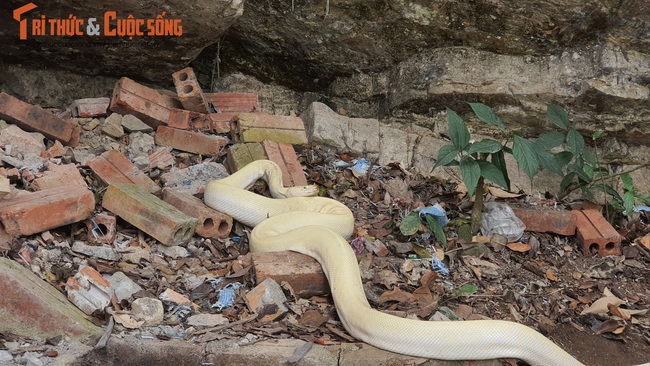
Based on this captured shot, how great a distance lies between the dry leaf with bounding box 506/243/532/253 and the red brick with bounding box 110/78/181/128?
11.1ft

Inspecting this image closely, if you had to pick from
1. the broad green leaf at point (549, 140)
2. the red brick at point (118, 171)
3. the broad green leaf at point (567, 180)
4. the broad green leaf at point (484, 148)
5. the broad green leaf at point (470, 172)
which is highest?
the broad green leaf at point (484, 148)

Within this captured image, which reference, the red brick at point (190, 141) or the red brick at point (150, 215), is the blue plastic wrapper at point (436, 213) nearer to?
the red brick at point (150, 215)

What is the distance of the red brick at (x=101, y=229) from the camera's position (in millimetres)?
4949

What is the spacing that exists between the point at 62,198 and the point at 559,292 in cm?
353

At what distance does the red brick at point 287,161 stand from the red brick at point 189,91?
82 centimetres

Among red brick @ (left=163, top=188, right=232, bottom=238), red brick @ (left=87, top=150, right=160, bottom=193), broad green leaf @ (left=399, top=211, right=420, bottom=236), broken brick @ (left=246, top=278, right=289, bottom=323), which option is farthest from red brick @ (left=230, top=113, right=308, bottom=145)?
broken brick @ (left=246, top=278, right=289, bottom=323)

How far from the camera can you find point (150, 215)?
5000mm

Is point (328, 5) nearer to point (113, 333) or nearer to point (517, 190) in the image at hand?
point (517, 190)

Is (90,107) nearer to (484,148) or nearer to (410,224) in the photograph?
(410,224)

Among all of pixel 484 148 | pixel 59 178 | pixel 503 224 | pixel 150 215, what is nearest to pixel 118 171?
pixel 59 178

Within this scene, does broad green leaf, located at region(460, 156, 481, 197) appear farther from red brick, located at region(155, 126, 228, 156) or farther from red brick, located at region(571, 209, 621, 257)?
red brick, located at region(155, 126, 228, 156)

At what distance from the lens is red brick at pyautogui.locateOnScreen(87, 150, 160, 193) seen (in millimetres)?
5668

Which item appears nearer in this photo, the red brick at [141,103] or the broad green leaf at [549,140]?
the broad green leaf at [549,140]

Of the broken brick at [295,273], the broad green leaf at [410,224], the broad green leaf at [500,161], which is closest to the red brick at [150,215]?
the broken brick at [295,273]
